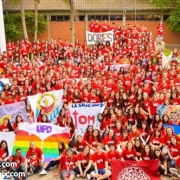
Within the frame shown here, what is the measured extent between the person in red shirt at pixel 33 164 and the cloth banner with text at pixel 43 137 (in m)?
0.30

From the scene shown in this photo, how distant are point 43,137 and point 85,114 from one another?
4.58 feet

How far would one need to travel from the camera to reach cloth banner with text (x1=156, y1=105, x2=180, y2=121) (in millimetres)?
9258

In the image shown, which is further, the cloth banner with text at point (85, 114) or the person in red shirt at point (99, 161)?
the cloth banner with text at point (85, 114)

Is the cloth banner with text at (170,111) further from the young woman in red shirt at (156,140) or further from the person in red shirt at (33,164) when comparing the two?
the person in red shirt at (33,164)

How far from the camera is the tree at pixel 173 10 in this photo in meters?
26.8

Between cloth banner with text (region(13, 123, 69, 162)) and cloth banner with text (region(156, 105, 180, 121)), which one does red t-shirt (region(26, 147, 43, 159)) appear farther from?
cloth banner with text (region(156, 105, 180, 121))

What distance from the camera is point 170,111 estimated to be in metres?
→ 9.34

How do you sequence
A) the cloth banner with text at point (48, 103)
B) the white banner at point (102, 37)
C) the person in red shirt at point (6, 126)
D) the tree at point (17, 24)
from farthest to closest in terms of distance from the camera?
the tree at point (17, 24), the white banner at point (102, 37), the cloth banner with text at point (48, 103), the person in red shirt at point (6, 126)

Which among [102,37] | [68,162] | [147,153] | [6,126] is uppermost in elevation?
[102,37]

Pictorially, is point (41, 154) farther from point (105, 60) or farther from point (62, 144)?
point (105, 60)

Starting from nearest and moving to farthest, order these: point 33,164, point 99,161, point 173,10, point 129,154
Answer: point 99,161, point 129,154, point 33,164, point 173,10

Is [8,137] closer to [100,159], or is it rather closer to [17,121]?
[17,121]

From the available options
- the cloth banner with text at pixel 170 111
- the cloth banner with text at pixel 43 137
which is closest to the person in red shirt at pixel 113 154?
the cloth banner with text at pixel 43 137

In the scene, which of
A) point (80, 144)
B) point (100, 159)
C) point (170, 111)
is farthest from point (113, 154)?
point (170, 111)
